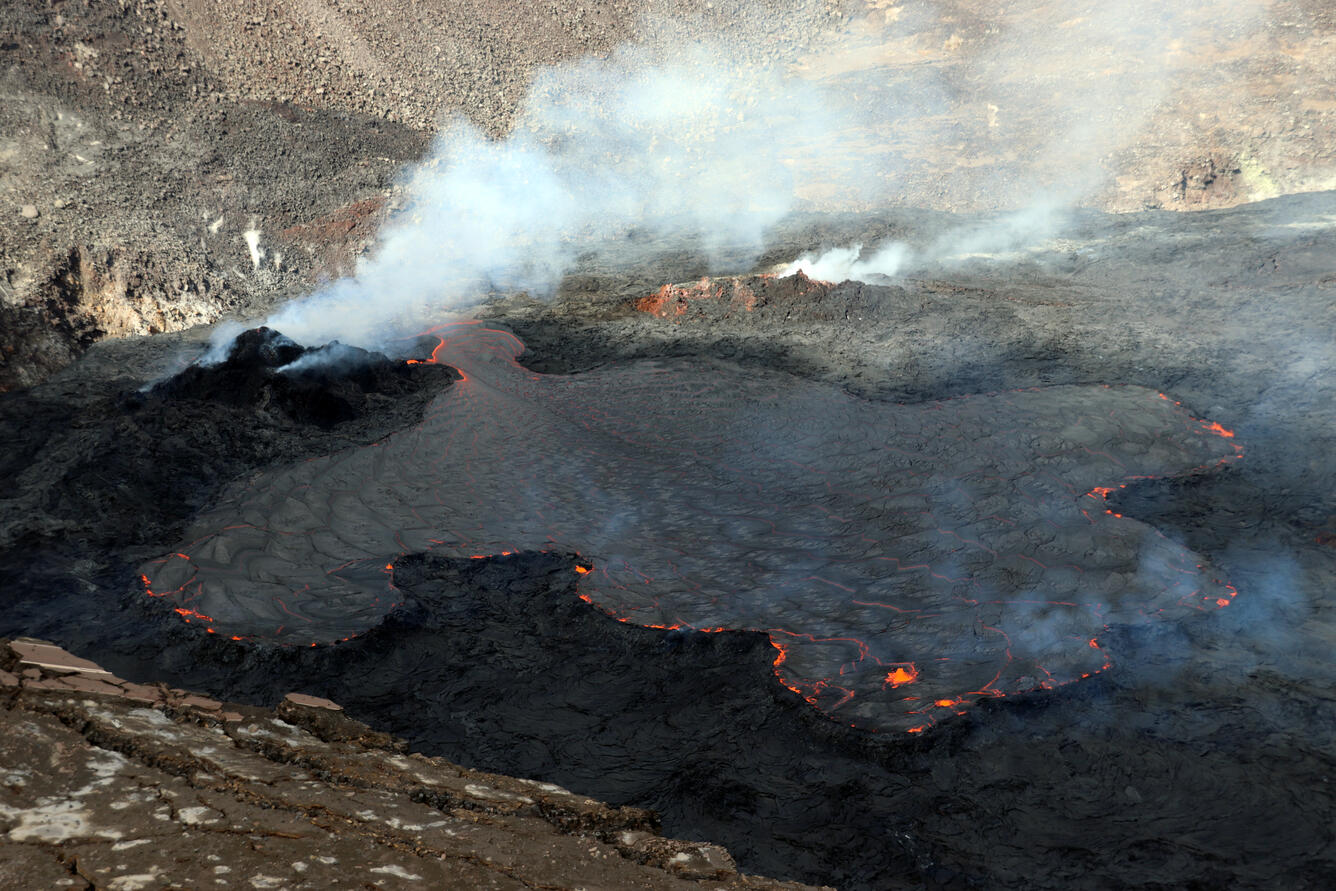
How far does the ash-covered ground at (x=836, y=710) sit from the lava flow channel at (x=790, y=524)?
9.7 inches

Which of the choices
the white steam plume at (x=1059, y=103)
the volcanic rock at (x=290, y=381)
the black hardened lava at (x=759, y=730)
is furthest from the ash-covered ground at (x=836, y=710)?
the white steam plume at (x=1059, y=103)

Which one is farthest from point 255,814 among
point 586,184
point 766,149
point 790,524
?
point 766,149

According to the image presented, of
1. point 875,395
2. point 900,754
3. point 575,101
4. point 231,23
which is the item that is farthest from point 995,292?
point 231,23

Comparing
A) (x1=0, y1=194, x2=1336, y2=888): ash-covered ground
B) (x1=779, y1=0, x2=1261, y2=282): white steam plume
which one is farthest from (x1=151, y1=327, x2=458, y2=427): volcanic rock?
(x1=779, y1=0, x2=1261, y2=282): white steam plume

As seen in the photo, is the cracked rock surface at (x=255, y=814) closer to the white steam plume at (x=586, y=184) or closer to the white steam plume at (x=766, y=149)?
the white steam plume at (x=586, y=184)

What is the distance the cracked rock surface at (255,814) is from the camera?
3820 millimetres

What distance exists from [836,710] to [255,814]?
433cm

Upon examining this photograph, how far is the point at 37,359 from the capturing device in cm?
1448

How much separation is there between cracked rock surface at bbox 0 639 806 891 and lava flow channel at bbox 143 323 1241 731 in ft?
7.47

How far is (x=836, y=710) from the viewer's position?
263 inches

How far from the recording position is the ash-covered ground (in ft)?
17.9

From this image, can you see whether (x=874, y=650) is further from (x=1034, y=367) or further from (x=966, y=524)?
(x=1034, y=367)

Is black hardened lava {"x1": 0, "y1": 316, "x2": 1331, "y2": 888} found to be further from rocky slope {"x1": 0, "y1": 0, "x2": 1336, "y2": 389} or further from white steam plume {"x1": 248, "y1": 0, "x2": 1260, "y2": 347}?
rocky slope {"x1": 0, "y1": 0, "x2": 1336, "y2": 389}

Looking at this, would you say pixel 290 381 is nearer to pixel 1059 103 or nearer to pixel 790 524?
pixel 790 524
